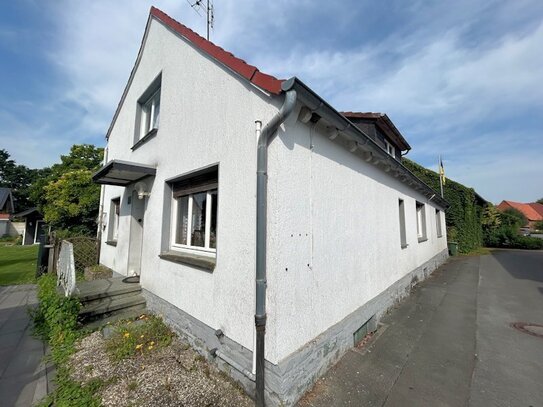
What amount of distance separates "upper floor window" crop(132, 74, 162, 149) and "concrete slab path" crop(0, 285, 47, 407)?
184 inches

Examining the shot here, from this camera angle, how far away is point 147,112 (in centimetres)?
710

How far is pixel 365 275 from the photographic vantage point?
4.57 metres

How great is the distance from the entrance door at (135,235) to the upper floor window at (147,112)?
160 centimetres

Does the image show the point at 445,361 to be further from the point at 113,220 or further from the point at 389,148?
the point at 113,220

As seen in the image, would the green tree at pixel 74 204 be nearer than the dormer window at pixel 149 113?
No

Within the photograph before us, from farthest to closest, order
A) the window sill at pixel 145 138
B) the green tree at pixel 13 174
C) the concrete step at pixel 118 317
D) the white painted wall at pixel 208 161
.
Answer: the green tree at pixel 13 174
the window sill at pixel 145 138
the concrete step at pixel 118 317
the white painted wall at pixel 208 161

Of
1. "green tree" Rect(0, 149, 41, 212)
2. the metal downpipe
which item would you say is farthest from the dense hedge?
"green tree" Rect(0, 149, 41, 212)

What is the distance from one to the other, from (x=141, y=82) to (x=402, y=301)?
31.4ft

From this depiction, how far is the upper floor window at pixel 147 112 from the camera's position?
21.5 feet

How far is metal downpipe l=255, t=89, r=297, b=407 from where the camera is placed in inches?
102

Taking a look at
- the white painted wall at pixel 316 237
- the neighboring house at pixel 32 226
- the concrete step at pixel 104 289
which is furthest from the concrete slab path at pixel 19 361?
the neighboring house at pixel 32 226

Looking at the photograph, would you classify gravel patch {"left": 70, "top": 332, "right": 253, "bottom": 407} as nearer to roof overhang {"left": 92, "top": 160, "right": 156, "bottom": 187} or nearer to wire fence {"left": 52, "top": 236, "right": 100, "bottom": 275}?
roof overhang {"left": 92, "top": 160, "right": 156, "bottom": 187}

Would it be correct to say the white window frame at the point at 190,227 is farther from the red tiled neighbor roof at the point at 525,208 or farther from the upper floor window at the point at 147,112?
the red tiled neighbor roof at the point at 525,208

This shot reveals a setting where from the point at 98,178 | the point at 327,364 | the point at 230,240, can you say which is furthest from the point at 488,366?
the point at 98,178
